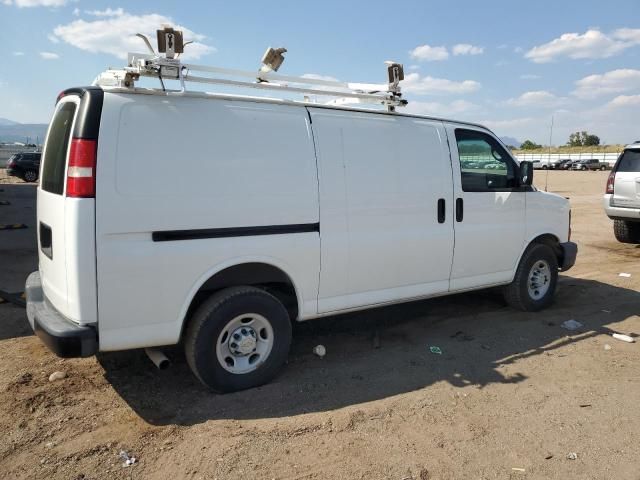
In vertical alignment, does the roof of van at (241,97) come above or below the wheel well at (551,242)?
above

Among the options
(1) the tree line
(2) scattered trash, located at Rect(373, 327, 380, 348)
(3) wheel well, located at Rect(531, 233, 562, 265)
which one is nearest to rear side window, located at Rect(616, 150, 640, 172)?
(3) wheel well, located at Rect(531, 233, 562, 265)

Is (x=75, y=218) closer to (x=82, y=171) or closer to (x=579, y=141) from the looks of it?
(x=82, y=171)

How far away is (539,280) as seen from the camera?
20.6ft

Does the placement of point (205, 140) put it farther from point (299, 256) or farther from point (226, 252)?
point (299, 256)

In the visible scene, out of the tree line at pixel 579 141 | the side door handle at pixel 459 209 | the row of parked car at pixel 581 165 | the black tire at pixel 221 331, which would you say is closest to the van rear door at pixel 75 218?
the black tire at pixel 221 331

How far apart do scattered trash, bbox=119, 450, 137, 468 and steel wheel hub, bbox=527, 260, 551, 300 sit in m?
4.75

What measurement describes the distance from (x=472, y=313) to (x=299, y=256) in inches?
113

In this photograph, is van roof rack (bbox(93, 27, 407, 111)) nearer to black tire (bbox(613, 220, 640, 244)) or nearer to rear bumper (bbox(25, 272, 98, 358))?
rear bumper (bbox(25, 272, 98, 358))

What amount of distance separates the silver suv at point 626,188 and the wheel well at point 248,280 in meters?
8.49

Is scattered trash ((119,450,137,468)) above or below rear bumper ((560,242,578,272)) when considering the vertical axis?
below

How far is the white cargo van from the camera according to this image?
3398 mm

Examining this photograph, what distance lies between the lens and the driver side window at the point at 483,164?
5344 mm

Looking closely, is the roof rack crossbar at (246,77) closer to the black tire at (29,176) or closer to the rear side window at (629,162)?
the rear side window at (629,162)

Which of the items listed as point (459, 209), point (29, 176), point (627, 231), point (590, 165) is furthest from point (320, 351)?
point (590, 165)
